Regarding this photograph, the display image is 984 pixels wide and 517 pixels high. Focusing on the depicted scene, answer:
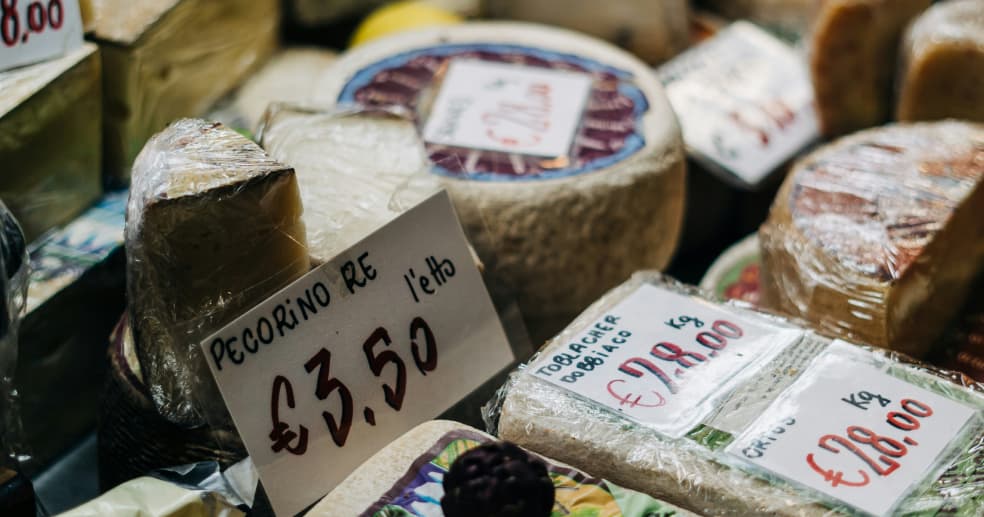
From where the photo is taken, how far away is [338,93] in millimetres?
1758

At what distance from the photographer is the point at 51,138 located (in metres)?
1.48

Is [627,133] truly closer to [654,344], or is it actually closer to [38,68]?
[654,344]

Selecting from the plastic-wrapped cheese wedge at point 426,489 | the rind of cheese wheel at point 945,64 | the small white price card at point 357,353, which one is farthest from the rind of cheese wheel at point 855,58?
the plastic-wrapped cheese wedge at point 426,489

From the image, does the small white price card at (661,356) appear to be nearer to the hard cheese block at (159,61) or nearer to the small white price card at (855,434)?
the small white price card at (855,434)

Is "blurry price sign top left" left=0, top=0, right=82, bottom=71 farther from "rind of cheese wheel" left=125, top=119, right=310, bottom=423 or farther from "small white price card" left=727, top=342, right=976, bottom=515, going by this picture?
"small white price card" left=727, top=342, right=976, bottom=515

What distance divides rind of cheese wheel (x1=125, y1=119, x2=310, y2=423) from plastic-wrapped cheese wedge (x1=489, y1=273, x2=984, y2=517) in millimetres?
316

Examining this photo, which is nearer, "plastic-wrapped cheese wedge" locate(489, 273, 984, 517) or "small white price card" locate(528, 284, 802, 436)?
"plastic-wrapped cheese wedge" locate(489, 273, 984, 517)

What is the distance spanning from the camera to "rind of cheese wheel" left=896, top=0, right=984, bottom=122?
1851mm

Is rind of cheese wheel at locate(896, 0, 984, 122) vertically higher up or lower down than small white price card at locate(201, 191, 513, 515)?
higher up

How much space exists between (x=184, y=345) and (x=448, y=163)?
54 cm

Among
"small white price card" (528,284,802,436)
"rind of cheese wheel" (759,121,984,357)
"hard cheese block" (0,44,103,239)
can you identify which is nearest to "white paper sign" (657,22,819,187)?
"rind of cheese wheel" (759,121,984,357)

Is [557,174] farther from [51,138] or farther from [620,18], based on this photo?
[620,18]

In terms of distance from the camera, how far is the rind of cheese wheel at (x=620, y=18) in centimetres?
231

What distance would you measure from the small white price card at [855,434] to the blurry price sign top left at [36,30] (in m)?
1.11
